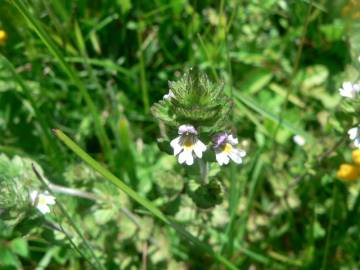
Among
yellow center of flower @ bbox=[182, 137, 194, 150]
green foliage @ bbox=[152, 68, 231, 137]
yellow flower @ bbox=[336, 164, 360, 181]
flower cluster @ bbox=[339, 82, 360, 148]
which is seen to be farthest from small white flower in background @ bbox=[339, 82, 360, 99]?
yellow center of flower @ bbox=[182, 137, 194, 150]

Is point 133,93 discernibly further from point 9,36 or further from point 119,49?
point 9,36

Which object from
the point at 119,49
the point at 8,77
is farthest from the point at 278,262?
the point at 8,77

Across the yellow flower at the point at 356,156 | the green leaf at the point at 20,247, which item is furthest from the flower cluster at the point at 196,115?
the green leaf at the point at 20,247

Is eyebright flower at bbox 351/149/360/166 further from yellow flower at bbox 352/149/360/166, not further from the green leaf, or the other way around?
the green leaf

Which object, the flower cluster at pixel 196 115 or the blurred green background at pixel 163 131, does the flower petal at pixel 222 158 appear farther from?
the blurred green background at pixel 163 131

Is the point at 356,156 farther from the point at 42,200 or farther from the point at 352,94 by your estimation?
the point at 42,200

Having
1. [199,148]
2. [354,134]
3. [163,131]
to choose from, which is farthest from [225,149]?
[163,131]
